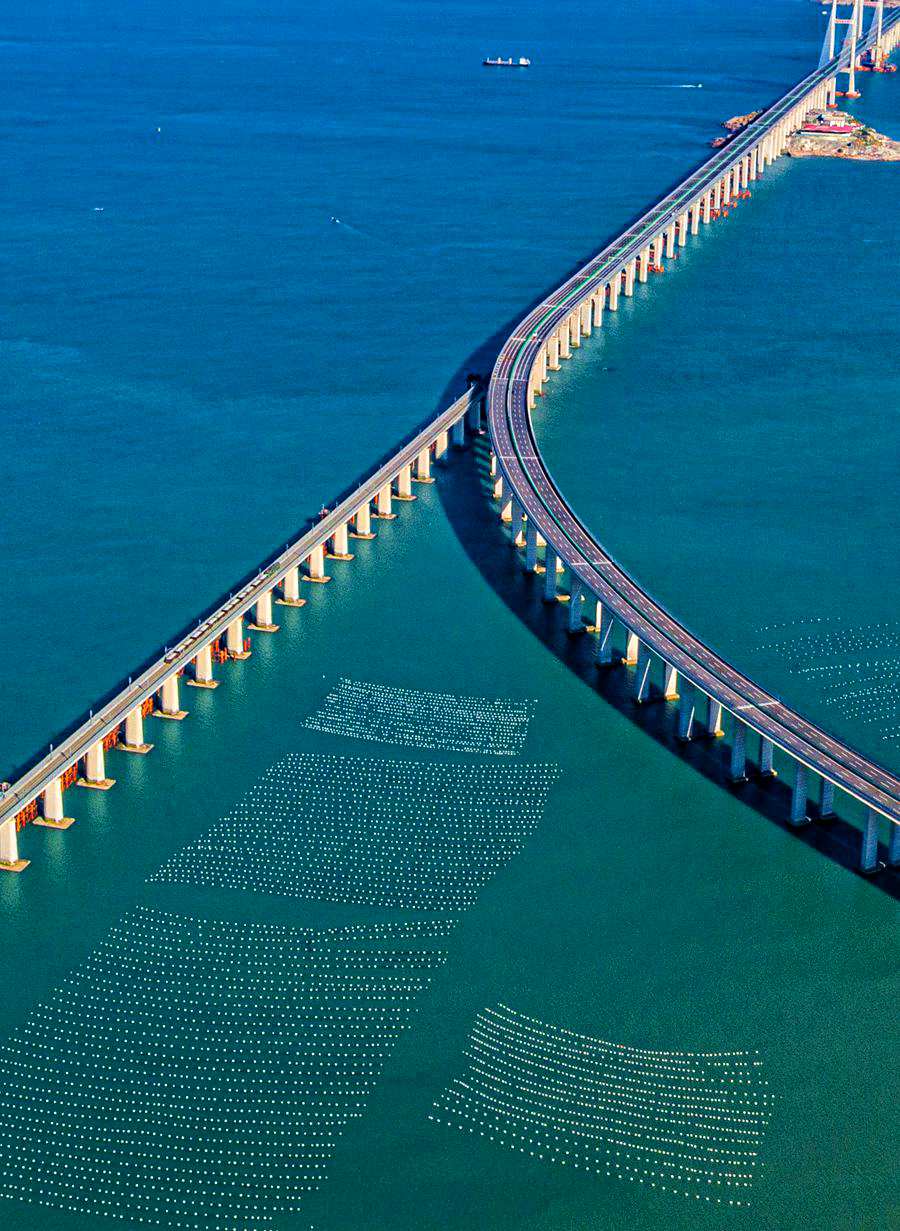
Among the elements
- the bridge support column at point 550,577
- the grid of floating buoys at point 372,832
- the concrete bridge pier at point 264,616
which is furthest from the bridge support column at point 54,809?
the bridge support column at point 550,577

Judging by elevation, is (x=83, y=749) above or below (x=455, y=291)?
below

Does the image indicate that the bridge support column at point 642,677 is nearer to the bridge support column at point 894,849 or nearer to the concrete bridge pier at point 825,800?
the concrete bridge pier at point 825,800

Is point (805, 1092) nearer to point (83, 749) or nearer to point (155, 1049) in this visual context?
point (155, 1049)

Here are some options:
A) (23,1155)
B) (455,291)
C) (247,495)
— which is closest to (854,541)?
(247,495)

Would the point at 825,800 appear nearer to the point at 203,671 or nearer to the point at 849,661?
the point at 849,661

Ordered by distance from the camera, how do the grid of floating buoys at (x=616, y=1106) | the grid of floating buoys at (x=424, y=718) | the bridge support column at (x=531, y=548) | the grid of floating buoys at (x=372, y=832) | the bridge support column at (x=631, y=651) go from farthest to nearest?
the bridge support column at (x=531, y=548) → the bridge support column at (x=631, y=651) → the grid of floating buoys at (x=424, y=718) → the grid of floating buoys at (x=372, y=832) → the grid of floating buoys at (x=616, y=1106)

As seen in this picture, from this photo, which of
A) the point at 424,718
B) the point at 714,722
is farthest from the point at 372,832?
the point at 714,722
